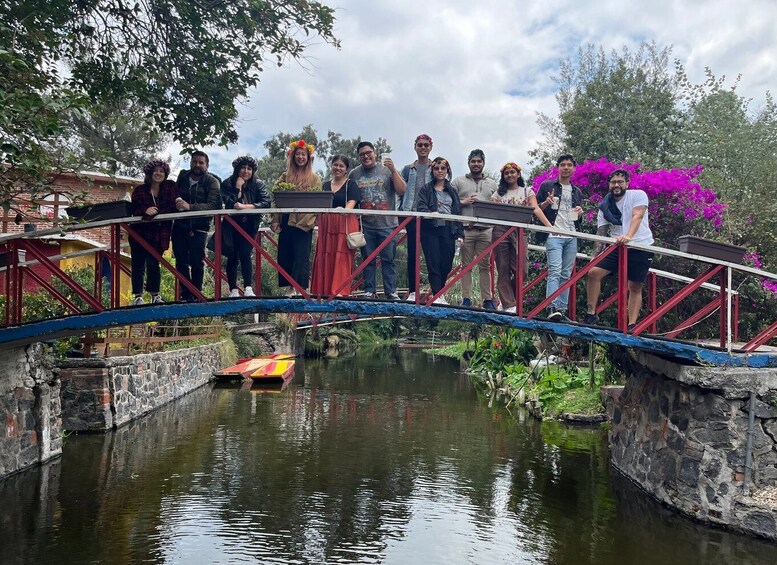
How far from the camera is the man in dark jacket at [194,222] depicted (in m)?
8.84

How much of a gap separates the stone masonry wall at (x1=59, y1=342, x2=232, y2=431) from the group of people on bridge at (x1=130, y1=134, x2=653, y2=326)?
5186mm

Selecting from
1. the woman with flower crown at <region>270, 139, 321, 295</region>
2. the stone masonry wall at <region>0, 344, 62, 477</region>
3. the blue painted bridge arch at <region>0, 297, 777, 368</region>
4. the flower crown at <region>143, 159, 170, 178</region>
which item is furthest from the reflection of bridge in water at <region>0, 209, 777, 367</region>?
the stone masonry wall at <region>0, 344, 62, 477</region>

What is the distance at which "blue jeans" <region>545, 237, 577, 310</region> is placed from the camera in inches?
339

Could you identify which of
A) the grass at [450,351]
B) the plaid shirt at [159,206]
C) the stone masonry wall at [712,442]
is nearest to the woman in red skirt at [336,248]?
the plaid shirt at [159,206]

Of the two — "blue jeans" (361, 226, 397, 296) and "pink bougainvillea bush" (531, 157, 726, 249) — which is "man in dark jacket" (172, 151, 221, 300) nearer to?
"blue jeans" (361, 226, 397, 296)

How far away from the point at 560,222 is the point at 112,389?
927 centimetres

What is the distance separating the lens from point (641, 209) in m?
8.23

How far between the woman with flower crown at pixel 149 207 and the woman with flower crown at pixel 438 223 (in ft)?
10.1

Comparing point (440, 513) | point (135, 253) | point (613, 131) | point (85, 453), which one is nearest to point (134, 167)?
point (613, 131)

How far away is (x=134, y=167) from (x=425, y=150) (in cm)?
2931

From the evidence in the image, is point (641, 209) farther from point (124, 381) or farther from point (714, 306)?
point (124, 381)

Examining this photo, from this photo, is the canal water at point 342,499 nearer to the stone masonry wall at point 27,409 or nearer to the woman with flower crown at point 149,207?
the stone masonry wall at point 27,409

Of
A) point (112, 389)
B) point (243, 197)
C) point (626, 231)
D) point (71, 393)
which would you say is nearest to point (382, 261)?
point (243, 197)

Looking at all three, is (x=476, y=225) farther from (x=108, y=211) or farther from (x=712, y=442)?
(x=108, y=211)
